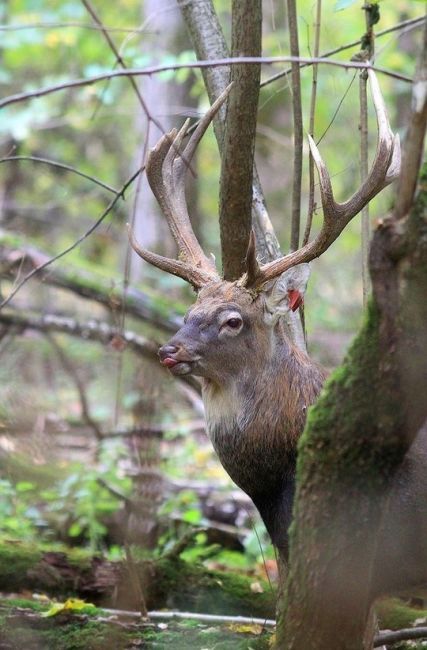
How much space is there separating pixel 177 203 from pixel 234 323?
3.03 feet

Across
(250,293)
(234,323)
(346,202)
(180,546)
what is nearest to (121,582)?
(180,546)

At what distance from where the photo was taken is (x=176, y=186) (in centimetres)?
522

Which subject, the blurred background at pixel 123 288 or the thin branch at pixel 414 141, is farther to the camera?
the blurred background at pixel 123 288

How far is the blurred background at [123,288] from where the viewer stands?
686cm

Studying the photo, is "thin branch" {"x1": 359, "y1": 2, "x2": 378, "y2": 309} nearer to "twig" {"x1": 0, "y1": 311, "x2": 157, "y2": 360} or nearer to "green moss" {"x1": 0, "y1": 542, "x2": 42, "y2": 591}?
"green moss" {"x1": 0, "y1": 542, "x2": 42, "y2": 591}

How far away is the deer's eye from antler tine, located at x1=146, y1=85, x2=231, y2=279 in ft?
1.21

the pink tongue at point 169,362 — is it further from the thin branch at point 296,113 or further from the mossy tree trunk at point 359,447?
the mossy tree trunk at point 359,447

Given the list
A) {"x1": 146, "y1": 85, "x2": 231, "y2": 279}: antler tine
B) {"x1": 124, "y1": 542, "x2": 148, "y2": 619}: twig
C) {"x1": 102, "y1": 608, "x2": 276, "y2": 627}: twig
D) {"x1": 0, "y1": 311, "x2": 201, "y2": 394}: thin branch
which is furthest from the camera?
{"x1": 0, "y1": 311, "x2": 201, "y2": 394}: thin branch

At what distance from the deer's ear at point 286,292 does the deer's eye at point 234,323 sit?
0.57 ft

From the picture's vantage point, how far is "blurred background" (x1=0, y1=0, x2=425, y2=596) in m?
6.86

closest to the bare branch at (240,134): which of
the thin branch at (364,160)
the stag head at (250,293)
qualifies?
the stag head at (250,293)

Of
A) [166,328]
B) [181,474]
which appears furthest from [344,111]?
[181,474]

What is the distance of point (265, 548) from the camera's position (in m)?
7.25

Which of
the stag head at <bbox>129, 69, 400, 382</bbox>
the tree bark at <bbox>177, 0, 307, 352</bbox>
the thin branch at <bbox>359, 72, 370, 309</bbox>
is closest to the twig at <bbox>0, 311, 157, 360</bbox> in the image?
the tree bark at <bbox>177, 0, 307, 352</bbox>
